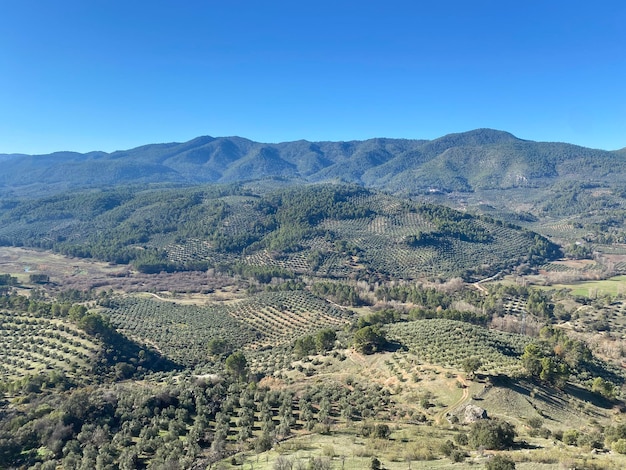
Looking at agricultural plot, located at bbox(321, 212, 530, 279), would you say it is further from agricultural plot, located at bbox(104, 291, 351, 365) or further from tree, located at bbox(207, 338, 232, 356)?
tree, located at bbox(207, 338, 232, 356)

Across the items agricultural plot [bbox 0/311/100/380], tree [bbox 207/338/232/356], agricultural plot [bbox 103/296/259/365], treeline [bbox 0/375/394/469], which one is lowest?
agricultural plot [bbox 103/296/259/365]

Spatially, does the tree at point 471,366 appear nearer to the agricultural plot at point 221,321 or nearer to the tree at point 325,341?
the tree at point 325,341

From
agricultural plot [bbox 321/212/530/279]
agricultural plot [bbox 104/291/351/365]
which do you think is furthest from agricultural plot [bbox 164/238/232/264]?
agricultural plot [bbox 104/291/351/365]

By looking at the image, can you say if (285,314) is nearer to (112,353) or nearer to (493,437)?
(112,353)

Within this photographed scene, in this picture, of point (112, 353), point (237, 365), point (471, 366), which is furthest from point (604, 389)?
point (112, 353)

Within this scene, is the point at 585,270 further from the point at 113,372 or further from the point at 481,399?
the point at 113,372

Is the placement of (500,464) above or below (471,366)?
above
